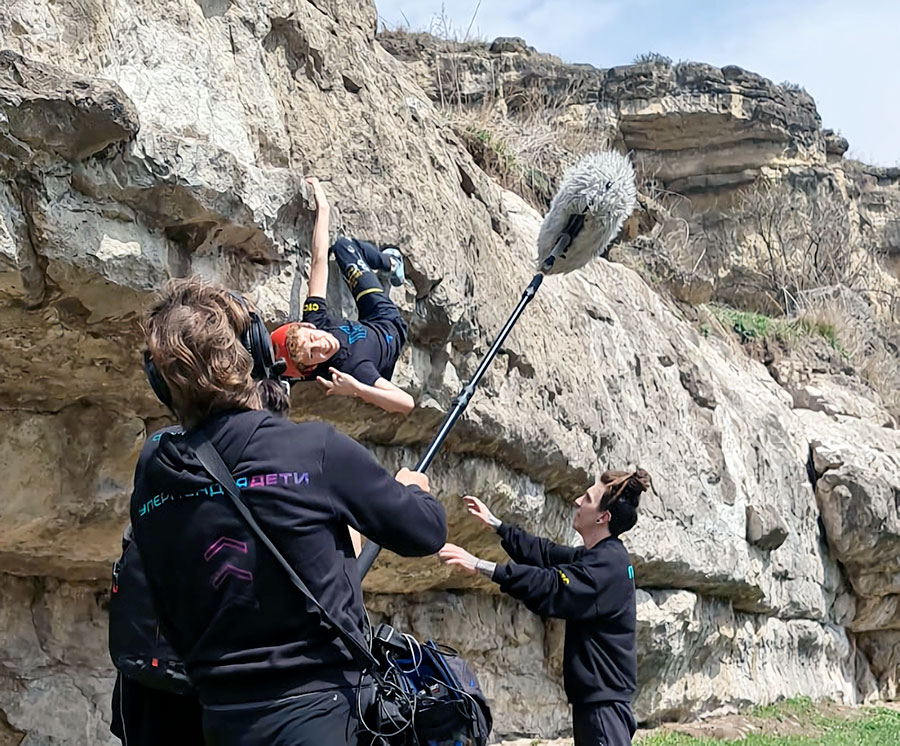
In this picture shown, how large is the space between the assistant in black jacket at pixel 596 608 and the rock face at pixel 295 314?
98 cm

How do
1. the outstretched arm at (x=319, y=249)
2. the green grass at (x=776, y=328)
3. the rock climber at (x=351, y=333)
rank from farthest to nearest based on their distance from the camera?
the green grass at (x=776, y=328) → the outstretched arm at (x=319, y=249) → the rock climber at (x=351, y=333)

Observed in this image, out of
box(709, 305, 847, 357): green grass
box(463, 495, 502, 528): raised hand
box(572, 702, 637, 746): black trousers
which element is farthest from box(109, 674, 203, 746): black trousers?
box(709, 305, 847, 357): green grass

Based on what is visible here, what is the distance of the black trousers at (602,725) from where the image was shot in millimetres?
4668

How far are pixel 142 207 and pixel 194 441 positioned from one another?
160 centimetres

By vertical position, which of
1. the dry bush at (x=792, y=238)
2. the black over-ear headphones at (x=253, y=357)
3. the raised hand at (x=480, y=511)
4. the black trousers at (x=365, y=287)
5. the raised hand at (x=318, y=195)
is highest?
the dry bush at (x=792, y=238)

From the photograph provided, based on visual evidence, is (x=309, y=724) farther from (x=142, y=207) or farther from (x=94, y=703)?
(x=94, y=703)

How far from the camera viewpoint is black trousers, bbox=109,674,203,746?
2820 mm

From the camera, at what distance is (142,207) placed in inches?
154

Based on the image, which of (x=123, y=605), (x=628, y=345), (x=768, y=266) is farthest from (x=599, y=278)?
(x=768, y=266)

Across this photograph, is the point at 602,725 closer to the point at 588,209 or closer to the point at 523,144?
the point at 588,209

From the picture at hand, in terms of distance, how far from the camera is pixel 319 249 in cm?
457

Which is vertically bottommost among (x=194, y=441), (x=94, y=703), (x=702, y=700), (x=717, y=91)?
(x=702, y=700)

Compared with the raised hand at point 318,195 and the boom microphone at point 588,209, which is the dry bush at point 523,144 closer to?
the boom microphone at point 588,209

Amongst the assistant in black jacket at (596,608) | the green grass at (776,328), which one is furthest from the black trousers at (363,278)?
the green grass at (776,328)
